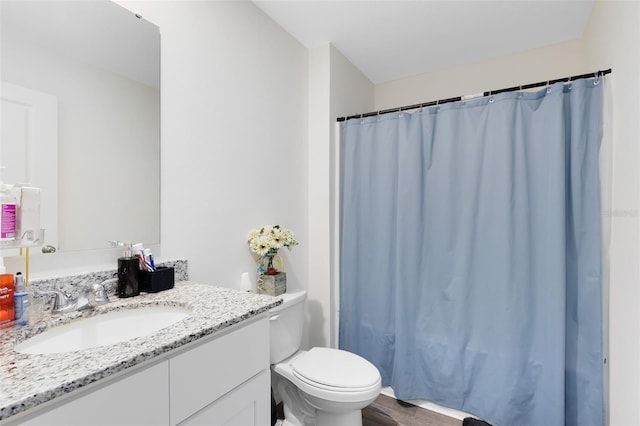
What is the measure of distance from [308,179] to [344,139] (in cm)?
38

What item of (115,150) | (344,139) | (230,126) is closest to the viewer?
(115,150)

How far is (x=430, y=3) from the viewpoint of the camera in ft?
5.80

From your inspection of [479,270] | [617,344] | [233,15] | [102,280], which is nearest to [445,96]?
[479,270]

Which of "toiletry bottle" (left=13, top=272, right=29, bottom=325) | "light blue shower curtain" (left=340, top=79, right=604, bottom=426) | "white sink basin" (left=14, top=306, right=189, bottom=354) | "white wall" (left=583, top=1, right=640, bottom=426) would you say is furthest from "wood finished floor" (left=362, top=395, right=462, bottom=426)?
"toiletry bottle" (left=13, top=272, right=29, bottom=325)

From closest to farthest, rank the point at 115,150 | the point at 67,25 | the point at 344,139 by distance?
the point at 67,25 < the point at 115,150 < the point at 344,139

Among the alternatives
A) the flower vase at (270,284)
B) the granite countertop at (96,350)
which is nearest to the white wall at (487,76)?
the flower vase at (270,284)

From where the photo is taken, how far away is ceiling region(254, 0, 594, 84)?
1.79m

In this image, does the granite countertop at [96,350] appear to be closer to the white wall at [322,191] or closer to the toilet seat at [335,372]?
the toilet seat at [335,372]

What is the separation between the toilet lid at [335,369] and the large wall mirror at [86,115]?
928 mm

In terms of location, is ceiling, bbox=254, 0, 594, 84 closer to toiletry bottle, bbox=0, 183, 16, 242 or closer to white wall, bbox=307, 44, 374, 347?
white wall, bbox=307, 44, 374, 347

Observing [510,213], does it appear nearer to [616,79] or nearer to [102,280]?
[616,79]

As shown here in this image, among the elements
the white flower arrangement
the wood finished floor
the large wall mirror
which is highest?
the large wall mirror

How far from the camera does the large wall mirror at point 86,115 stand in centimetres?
95

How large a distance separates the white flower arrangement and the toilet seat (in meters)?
0.50
